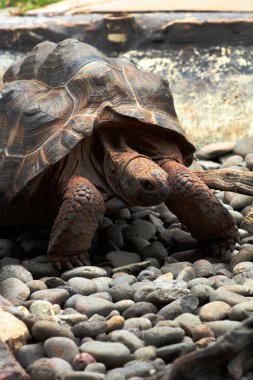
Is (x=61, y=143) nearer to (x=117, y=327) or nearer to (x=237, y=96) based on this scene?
(x=117, y=327)

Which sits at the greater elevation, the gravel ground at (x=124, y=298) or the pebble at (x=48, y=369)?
the pebble at (x=48, y=369)

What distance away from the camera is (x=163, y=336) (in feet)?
11.4

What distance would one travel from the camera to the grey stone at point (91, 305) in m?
3.90

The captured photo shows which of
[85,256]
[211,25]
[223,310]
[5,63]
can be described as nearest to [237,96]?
[211,25]

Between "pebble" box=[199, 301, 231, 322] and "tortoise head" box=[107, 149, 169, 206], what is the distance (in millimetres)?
760

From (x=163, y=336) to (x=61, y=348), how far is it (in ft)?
1.27

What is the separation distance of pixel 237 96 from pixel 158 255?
102 inches

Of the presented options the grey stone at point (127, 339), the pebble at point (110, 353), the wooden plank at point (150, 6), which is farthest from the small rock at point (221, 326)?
the wooden plank at point (150, 6)

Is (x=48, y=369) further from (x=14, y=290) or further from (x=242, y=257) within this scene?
(x=242, y=257)

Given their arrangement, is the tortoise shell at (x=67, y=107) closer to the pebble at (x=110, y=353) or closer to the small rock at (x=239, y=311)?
the small rock at (x=239, y=311)

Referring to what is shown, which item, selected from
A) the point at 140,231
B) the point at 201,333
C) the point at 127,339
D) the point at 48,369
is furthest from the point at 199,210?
the point at 48,369

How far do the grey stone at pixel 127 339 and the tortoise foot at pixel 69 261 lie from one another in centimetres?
107

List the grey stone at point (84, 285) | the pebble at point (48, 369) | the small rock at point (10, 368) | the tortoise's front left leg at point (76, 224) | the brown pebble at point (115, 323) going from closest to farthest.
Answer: the small rock at point (10, 368), the pebble at point (48, 369), the brown pebble at point (115, 323), the grey stone at point (84, 285), the tortoise's front left leg at point (76, 224)

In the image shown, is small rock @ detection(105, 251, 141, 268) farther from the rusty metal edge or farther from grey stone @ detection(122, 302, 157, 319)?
the rusty metal edge
